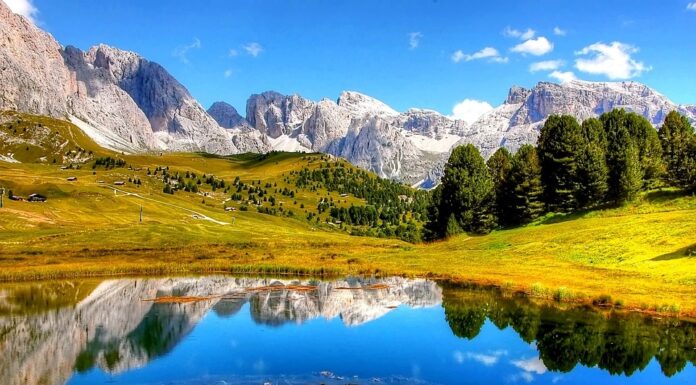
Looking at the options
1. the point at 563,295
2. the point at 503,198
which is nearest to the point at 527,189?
the point at 503,198

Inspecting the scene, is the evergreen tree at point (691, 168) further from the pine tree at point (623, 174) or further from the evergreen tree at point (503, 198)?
the evergreen tree at point (503, 198)

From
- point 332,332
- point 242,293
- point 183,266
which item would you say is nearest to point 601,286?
point 332,332

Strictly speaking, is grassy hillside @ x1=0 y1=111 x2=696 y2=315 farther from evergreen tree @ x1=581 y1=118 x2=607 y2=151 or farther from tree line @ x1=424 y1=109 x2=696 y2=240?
evergreen tree @ x1=581 y1=118 x2=607 y2=151

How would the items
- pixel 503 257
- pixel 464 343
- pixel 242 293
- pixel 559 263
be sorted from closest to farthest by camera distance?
pixel 464 343 < pixel 242 293 < pixel 559 263 < pixel 503 257

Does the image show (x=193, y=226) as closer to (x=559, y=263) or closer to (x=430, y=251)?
(x=430, y=251)

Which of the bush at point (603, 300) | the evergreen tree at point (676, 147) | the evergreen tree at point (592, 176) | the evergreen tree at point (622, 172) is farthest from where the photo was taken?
the evergreen tree at point (592, 176)

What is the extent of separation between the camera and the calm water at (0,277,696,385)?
1270 inches

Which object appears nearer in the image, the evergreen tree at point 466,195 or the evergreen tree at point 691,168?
the evergreen tree at point 691,168

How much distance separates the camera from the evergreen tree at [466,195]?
118 metres

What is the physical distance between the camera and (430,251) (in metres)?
100

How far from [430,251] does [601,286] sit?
47099 mm

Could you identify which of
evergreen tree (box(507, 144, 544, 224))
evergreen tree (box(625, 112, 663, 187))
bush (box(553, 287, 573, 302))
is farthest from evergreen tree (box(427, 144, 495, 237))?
bush (box(553, 287, 573, 302))

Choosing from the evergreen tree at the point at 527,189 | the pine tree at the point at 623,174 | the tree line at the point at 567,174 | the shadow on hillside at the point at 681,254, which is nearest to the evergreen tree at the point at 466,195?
the tree line at the point at 567,174

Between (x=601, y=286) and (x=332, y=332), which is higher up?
(x=601, y=286)
